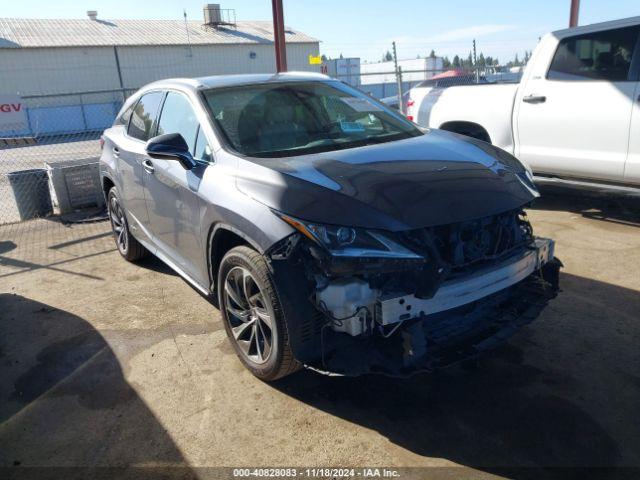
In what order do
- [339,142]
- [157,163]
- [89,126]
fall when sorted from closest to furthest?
[339,142] → [157,163] → [89,126]

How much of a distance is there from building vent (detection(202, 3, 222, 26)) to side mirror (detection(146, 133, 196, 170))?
4134 cm

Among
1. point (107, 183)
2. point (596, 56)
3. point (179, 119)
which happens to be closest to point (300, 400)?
point (179, 119)

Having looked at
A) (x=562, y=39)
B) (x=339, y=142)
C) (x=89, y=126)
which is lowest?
(x=89, y=126)

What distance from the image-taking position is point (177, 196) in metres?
3.92

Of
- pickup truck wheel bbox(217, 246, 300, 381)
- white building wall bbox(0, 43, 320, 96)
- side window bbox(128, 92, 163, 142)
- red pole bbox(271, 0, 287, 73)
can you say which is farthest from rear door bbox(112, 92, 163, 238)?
white building wall bbox(0, 43, 320, 96)

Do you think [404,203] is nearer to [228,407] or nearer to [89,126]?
[228,407]

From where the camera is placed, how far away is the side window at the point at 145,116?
4.67 meters

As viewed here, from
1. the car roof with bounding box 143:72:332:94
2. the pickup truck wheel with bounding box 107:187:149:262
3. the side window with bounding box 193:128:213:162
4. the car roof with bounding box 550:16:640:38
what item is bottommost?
the pickup truck wheel with bounding box 107:187:149:262

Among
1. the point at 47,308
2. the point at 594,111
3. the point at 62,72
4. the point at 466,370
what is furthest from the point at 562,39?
the point at 62,72

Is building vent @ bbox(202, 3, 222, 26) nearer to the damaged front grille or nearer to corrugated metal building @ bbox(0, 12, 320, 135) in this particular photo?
corrugated metal building @ bbox(0, 12, 320, 135)

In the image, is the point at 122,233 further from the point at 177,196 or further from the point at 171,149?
the point at 171,149

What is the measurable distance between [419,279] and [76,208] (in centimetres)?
707

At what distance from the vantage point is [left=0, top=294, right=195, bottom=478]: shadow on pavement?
2.86 metres

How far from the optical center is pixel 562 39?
6309 millimetres
